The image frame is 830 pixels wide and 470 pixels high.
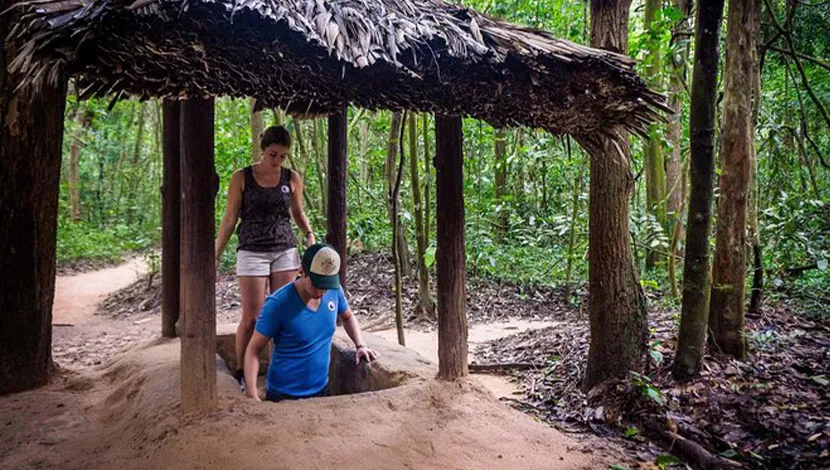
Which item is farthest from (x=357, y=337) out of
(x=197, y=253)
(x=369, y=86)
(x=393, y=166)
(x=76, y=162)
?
(x=76, y=162)

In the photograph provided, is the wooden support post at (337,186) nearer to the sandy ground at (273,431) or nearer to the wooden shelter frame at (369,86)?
the wooden shelter frame at (369,86)

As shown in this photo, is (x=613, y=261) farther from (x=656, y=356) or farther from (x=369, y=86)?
(x=369, y=86)

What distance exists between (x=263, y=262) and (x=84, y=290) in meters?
9.07

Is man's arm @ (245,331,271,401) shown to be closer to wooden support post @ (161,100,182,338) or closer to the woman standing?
the woman standing

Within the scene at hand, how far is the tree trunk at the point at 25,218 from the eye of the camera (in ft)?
13.2

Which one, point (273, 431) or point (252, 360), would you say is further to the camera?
point (252, 360)

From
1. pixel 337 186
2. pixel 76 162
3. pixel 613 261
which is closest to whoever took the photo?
pixel 613 261

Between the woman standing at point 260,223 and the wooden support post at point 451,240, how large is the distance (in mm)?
1243

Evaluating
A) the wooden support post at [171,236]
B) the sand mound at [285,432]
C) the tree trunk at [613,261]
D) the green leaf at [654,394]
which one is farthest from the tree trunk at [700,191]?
the wooden support post at [171,236]

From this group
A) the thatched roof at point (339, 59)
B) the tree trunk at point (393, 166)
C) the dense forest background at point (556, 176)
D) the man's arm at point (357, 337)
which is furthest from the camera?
the tree trunk at point (393, 166)

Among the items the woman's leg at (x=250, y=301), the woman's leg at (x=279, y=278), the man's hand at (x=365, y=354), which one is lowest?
the man's hand at (x=365, y=354)

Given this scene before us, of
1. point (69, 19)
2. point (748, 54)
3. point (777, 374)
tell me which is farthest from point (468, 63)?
point (777, 374)

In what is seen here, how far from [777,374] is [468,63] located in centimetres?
343

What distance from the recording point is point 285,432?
307cm
